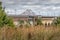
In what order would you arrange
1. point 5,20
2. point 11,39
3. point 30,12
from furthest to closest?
point 30,12 → point 5,20 → point 11,39

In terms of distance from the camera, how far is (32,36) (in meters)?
9.52

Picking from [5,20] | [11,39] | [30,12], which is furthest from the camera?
[30,12]

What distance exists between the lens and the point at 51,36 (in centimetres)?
960

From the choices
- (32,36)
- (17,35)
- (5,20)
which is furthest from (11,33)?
(5,20)

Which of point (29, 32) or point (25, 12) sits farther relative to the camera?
point (25, 12)

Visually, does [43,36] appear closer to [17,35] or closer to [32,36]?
[32,36]

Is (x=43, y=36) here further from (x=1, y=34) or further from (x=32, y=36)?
(x=1, y=34)

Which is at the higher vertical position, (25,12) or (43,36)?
(43,36)

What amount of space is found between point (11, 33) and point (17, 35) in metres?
0.26

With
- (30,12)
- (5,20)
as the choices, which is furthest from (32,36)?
(30,12)

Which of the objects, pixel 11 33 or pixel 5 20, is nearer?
pixel 11 33

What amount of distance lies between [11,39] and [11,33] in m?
0.33

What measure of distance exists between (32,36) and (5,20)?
13300 mm

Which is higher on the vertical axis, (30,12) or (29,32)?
(29,32)
